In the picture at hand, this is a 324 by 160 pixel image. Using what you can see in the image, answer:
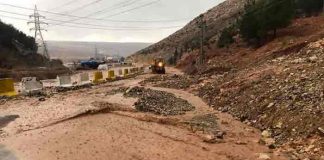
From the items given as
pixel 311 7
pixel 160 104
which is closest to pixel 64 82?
pixel 160 104

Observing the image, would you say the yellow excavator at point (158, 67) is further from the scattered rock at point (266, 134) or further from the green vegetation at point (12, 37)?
the scattered rock at point (266, 134)

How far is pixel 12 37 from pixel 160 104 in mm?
57356

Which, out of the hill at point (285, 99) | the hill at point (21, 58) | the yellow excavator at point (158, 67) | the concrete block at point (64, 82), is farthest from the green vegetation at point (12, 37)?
the hill at point (285, 99)

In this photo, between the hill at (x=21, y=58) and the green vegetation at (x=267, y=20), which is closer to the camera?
the green vegetation at (x=267, y=20)

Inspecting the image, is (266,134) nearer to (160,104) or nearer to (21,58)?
(160,104)

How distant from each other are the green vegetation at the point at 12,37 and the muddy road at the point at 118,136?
52.5 m

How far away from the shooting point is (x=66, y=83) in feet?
132

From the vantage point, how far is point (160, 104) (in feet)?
84.0

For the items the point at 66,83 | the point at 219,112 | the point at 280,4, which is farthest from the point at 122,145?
the point at 280,4

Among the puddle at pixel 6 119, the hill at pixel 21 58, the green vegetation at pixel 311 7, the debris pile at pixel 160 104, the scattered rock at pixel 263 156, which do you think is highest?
the green vegetation at pixel 311 7

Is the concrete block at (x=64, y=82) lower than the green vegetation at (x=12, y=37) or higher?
lower

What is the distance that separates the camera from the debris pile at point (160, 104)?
23.7 m

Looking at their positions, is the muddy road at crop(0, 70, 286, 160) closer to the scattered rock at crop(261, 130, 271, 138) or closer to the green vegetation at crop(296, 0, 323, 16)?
the scattered rock at crop(261, 130, 271, 138)

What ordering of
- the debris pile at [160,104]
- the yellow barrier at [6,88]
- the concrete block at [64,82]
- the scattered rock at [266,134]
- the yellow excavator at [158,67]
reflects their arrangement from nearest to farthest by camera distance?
the scattered rock at [266,134]
the debris pile at [160,104]
the yellow barrier at [6,88]
the concrete block at [64,82]
the yellow excavator at [158,67]
